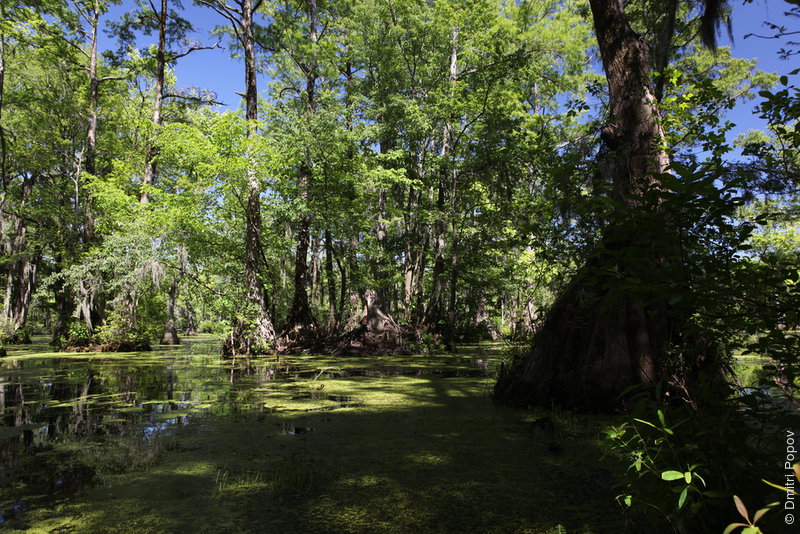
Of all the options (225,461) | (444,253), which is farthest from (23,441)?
(444,253)

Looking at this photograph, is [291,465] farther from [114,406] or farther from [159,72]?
[159,72]

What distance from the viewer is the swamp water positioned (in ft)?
6.67

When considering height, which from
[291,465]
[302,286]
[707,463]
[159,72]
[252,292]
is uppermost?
[159,72]

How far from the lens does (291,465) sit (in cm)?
276

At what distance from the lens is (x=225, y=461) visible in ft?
9.46

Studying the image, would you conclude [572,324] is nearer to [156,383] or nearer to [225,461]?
[225,461]

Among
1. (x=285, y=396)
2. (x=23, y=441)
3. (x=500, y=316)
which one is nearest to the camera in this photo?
(x=23, y=441)

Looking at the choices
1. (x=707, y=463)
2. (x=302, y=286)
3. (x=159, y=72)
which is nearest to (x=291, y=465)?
(x=707, y=463)

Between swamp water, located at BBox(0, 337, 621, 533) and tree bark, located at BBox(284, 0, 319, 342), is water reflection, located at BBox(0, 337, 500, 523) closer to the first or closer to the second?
swamp water, located at BBox(0, 337, 621, 533)

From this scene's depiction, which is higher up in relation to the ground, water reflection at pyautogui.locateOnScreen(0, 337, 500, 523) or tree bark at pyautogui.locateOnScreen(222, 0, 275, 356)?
tree bark at pyautogui.locateOnScreen(222, 0, 275, 356)

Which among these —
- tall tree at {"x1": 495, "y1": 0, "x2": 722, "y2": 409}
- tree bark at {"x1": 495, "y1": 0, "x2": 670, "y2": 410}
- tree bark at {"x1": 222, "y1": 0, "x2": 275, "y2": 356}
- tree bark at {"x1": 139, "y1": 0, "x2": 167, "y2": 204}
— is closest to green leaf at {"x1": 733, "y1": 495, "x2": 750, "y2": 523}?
tall tree at {"x1": 495, "y1": 0, "x2": 722, "y2": 409}

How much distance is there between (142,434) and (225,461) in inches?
44.7

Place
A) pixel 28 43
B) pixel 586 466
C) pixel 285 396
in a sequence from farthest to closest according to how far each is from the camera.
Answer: pixel 28 43, pixel 285 396, pixel 586 466

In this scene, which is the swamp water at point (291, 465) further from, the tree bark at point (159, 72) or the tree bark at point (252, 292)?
the tree bark at point (159, 72)
